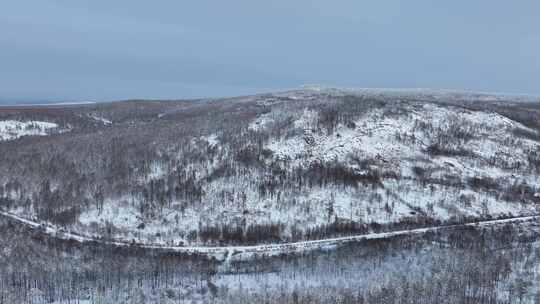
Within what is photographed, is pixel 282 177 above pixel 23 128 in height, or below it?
below

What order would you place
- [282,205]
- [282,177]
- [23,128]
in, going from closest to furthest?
[282,205]
[282,177]
[23,128]

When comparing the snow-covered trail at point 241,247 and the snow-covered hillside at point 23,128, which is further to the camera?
the snow-covered hillside at point 23,128

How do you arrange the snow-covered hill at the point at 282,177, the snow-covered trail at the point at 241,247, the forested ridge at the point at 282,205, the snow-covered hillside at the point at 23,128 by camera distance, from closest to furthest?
the forested ridge at the point at 282,205
the snow-covered trail at the point at 241,247
the snow-covered hill at the point at 282,177
the snow-covered hillside at the point at 23,128

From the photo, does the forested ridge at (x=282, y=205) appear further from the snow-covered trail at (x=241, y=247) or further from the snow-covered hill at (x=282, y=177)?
the snow-covered trail at (x=241, y=247)

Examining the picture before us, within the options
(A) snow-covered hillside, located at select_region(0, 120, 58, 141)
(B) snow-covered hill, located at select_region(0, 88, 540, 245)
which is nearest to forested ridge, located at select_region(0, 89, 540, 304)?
(B) snow-covered hill, located at select_region(0, 88, 540, 245)

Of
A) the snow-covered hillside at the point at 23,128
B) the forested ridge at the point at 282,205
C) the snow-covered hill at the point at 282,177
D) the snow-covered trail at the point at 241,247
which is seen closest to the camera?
the forested ridge at the point at 282,205

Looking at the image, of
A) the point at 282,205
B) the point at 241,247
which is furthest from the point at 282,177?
the point at 241,247

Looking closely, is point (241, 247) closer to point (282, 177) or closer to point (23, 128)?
point (282, 177)

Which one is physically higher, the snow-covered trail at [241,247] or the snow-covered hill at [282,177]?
the snow-covered hill at [282,177]

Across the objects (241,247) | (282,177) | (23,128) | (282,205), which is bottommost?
(241,247)

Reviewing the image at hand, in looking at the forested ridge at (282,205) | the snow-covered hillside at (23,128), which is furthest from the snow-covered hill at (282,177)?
the snow-covered hillside at (23,128)

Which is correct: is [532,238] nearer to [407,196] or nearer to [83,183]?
[407,196]

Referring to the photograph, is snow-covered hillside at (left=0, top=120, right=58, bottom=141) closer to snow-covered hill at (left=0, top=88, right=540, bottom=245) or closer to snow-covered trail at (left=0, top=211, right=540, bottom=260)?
snow-covered hill at (left=0, top=88, right=540, bottom=245)
